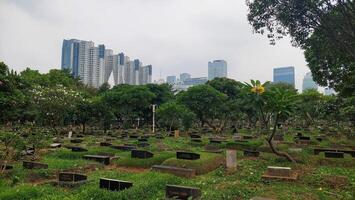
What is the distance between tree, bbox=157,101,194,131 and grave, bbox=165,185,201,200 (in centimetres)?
2608

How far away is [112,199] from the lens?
886 centimetres

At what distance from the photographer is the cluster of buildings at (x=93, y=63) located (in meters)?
88.2

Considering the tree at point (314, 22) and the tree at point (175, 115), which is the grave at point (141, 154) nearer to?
the tree at point (314, 22)

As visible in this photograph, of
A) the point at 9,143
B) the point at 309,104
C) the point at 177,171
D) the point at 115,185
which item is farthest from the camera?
the point at 309,104

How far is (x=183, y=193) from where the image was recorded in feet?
30.2

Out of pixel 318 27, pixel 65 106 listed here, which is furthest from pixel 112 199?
pixel 65 106

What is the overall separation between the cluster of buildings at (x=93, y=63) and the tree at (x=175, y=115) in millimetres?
49319

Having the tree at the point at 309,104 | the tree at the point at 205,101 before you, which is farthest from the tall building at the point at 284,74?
the tree at the point at 205,101

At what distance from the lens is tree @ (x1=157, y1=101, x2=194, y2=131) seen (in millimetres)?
35906

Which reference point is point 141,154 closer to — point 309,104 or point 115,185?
point 115,185

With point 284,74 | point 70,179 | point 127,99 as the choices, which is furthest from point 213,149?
point 284,74

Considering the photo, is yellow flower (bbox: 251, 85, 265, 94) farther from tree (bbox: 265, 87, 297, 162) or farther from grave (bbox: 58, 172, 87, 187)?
grave (bbox: 58, 172, 87, 187)

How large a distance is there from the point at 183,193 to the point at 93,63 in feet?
A: 279

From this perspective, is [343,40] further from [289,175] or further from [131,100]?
[131,100]
